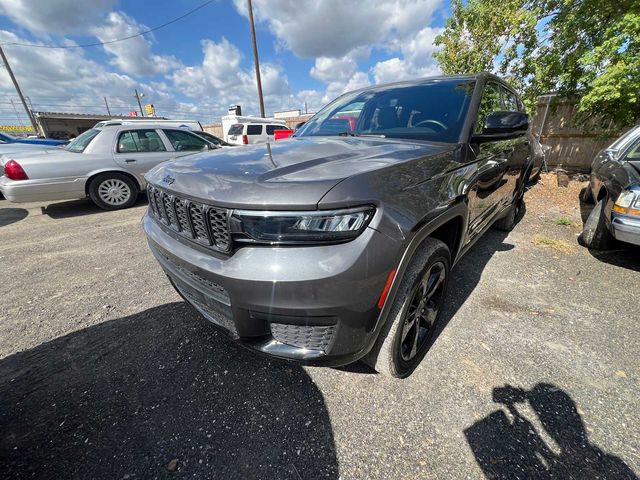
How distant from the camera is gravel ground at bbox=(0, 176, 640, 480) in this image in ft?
4.50

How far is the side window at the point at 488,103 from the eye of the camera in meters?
2.20

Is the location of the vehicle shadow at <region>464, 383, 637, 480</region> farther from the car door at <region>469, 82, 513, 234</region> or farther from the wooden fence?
the wooden fence

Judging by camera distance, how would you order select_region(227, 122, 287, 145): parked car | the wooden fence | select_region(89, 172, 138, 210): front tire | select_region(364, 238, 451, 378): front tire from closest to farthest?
1. select_region(364, 238, 451, 378): front tire
2. select_region(89, 172, 138, 210): front tire
3. the wooden fence
4. select_region(227, 122, 287, 145): parked car

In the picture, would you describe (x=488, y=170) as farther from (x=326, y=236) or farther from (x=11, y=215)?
(x=11, y=215)

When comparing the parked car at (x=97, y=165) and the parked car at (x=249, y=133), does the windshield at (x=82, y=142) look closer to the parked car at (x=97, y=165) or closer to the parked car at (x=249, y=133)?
the parked car at (x=97, y=165)

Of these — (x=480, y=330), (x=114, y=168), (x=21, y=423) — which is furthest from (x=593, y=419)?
(x=114, y=168)

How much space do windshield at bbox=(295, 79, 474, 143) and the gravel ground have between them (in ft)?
5.07

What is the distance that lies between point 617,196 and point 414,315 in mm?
2820

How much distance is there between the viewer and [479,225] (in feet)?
8.18

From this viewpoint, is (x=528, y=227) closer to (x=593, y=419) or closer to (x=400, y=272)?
(x=593, y=419)

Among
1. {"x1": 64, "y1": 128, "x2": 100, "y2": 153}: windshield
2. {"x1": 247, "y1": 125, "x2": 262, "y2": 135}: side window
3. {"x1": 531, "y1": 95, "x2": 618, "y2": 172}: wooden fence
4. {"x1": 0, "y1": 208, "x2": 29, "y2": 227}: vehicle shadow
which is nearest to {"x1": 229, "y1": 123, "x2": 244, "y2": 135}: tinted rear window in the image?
{"x1": 247, "y1": 125, "x2": 262, "y2": 135}: side window

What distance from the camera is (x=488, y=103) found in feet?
8.16

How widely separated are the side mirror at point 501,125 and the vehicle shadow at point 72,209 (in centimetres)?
649

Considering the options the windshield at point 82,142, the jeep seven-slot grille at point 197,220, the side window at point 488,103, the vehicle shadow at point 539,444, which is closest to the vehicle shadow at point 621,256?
the side window at point 488,103
